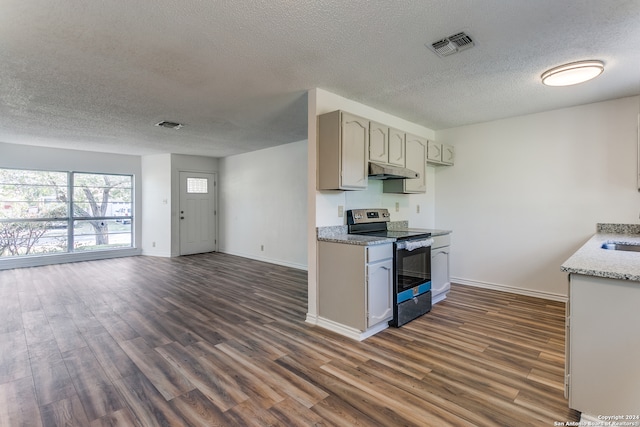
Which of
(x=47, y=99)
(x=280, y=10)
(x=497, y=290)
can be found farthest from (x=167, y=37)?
(x=497, y=290)

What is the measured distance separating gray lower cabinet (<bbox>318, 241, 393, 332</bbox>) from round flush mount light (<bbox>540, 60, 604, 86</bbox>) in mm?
2076

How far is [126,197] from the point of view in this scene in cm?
736

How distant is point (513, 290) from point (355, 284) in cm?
264

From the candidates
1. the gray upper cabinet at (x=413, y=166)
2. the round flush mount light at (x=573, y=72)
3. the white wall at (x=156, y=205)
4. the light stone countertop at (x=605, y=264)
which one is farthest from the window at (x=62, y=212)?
the light stone countertop at (x=605, y=264)

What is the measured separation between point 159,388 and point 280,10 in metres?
2.56

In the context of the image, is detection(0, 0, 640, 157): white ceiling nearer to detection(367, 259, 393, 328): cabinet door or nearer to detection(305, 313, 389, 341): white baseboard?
detection(367, 259, 393, 328): cabinet door

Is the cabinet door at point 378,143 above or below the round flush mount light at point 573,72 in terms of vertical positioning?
below

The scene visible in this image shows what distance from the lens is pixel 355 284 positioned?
2885mm

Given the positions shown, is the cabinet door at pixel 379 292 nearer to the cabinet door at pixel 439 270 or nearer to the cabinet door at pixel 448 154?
the cabinet door at pixel 439 270

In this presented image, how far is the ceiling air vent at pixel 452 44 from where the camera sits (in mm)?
2199

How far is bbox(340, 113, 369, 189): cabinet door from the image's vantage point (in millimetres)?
3055

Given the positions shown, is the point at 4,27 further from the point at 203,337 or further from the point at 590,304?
the point at 590,304

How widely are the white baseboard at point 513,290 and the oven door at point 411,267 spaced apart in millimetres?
1434

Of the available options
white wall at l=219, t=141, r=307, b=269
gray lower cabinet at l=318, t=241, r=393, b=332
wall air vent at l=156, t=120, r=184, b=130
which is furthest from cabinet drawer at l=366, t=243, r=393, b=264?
wall air vent at l=156, t=120, r=184, b=130
